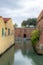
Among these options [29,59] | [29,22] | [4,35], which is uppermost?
[29,22]

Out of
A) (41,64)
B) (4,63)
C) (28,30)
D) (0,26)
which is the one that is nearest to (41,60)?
(41,64)

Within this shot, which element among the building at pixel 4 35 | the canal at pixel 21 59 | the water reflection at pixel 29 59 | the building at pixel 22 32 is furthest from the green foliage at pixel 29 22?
the canal at pixel 21 59

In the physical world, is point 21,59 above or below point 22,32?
below

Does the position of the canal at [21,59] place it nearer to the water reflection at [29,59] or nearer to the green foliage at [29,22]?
the water reflection at [29,59]

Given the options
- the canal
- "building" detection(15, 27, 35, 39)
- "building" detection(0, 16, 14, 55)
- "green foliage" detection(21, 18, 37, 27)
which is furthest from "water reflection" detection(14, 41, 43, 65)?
"green foliage" detection(21, 18, 37, 27)

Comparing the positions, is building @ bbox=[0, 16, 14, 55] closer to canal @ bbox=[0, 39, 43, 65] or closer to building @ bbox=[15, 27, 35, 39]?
canal @ bbox=[0, 39, 43, 65]

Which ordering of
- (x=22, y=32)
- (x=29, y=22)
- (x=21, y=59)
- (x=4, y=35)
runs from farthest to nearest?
(x=29, y=22), (x=22, y=32), (x=4, y=35), (x=21, y=59)

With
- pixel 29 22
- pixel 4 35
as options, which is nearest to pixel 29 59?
pixel 4 35

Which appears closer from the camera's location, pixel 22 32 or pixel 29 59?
pixel 29 59

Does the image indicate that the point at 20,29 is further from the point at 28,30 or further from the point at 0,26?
the point at 0,26

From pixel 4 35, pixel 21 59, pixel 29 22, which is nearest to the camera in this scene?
pixel 21 59

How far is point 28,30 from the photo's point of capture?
1596 inches

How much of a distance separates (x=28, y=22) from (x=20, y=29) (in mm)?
15816

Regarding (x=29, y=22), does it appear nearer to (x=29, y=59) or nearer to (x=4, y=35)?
(x=4, y=35)
